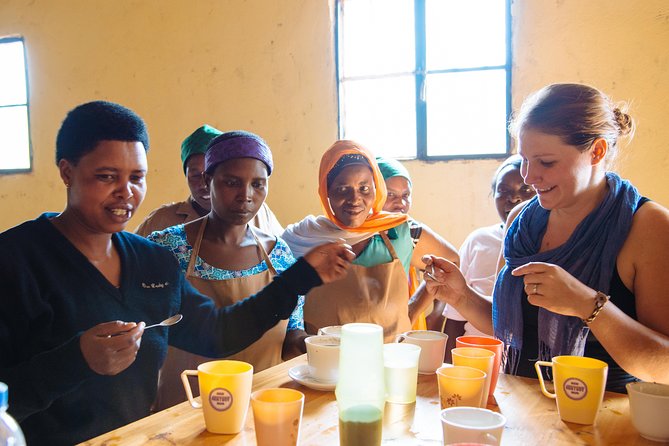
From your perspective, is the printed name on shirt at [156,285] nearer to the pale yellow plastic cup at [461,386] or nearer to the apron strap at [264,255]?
the apron strap at [264,255]

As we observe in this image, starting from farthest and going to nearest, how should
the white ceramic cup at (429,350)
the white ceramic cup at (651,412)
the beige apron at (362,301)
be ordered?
the beige apron at (362,301) < the white ceramic cup at (429,350) < the white ceramic cup at (651,412)

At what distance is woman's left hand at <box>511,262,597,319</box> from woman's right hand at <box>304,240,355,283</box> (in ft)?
1.50

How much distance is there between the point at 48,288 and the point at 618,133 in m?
1.50

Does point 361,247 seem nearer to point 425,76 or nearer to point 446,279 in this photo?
point 446,279

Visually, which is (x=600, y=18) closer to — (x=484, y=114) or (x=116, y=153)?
(x=484, y=114)

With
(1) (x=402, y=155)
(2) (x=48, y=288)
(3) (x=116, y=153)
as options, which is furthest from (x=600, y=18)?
(2) (x=48, y=288)

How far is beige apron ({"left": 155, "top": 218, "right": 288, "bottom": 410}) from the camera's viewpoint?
1.78 metres

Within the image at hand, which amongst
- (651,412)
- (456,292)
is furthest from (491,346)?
(456,292)

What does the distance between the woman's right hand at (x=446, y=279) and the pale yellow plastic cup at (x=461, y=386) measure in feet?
1.94

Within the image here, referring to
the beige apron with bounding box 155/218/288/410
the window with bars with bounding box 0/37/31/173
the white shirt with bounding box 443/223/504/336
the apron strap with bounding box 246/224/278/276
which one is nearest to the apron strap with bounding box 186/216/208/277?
the beige apron with bounding box 155/218/288/410

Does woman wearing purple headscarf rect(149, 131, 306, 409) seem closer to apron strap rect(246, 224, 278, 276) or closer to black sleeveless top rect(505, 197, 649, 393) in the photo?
apron strap rect(246, 224, 278, 276)

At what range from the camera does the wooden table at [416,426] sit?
1015 mm

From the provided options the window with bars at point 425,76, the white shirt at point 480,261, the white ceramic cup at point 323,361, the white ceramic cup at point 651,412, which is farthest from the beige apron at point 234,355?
the window with bars at point 425,76

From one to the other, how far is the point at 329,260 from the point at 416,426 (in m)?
0.56
